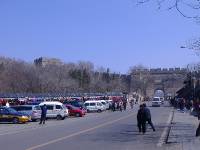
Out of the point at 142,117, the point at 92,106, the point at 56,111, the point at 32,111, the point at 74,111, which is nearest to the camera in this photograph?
the point at 142,117

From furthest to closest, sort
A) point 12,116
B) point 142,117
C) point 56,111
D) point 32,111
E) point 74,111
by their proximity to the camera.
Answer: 1. point 74,111
2. point 56,111
3. point 32,111
4. point 12,116
5. point 142,117

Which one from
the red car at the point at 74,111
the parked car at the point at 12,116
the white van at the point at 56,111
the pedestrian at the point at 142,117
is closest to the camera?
the pedestrian at the point at 142,117

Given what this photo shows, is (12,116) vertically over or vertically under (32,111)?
under

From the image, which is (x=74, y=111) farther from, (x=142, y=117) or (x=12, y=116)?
(x=142, y=117)

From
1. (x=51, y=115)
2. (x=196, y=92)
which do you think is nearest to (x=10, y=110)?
(x=51, y=115)

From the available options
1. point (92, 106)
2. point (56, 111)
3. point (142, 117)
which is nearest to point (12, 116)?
point (56, 111)

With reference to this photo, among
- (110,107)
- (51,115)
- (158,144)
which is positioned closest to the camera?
(158,144)

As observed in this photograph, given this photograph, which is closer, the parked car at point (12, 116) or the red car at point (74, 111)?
the parked car at point (12, 116)

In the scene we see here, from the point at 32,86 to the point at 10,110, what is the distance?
Result: 9800 cm

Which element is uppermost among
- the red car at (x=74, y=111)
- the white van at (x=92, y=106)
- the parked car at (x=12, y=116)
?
the white van at (x=92, y=106)

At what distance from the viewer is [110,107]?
9181 centimetres

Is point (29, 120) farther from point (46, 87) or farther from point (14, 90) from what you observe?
point (46, 87)

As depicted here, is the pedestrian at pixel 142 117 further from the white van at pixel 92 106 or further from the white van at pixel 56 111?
the white van at pixel 92 106

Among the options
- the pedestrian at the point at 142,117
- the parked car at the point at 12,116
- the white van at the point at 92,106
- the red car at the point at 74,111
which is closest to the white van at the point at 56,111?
the parked car at the point at 12,116
